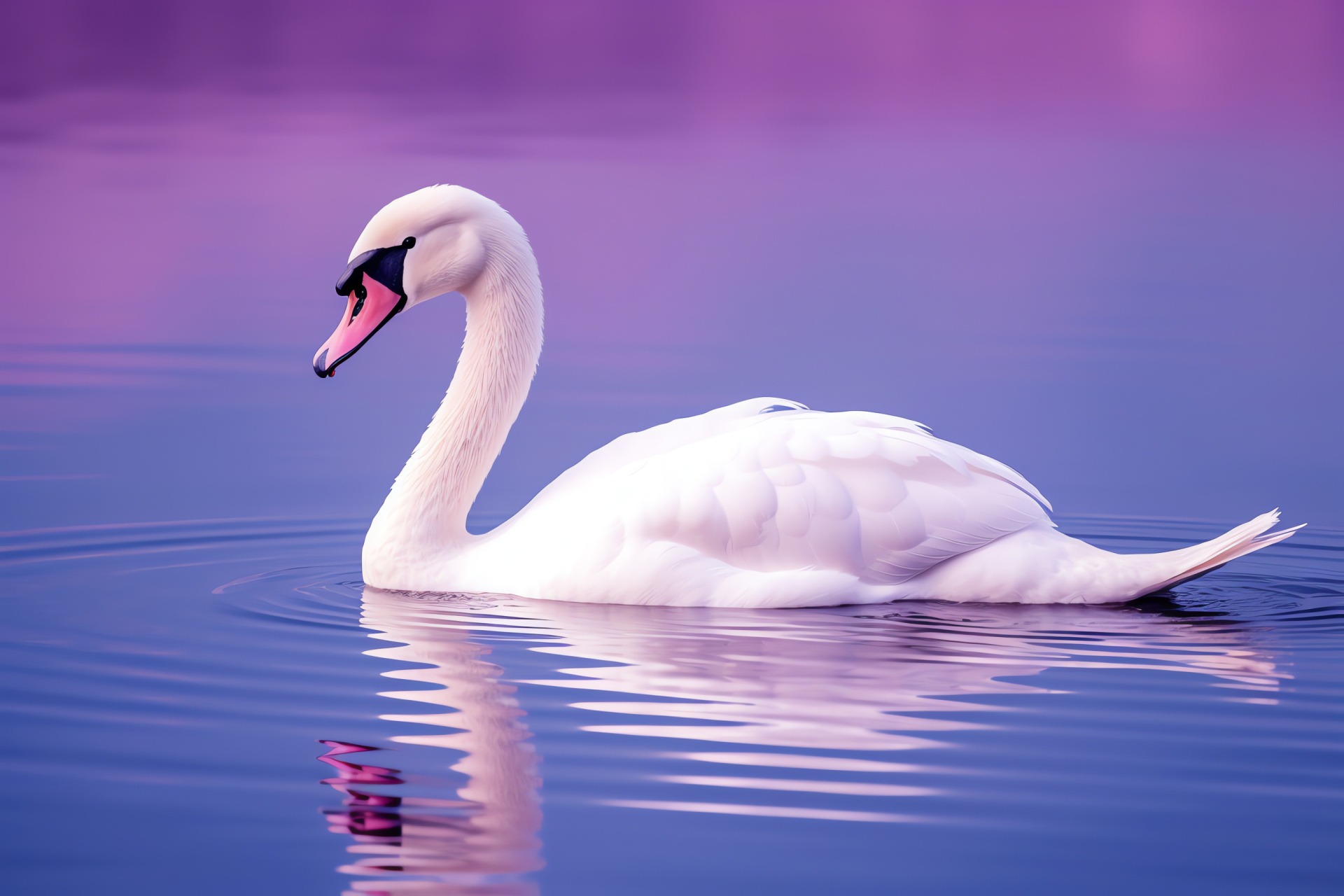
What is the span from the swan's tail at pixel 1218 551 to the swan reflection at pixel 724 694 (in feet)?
0.70

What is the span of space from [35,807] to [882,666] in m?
2.89

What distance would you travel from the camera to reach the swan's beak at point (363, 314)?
688cm

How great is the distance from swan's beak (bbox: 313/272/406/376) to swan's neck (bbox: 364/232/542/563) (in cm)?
48

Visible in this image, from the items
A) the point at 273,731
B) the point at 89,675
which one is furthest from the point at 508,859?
the point at 89,675

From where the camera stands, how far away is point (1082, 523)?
8.84m

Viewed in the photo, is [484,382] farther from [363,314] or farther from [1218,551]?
[1218,551]

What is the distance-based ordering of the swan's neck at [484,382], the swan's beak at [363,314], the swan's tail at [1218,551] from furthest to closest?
the swan's neck at [484,382], the swan's beak at [363,314], the swan's tail at [1218,551]

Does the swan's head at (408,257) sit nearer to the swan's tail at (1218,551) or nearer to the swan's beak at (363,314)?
the swan's beak at (363,314)

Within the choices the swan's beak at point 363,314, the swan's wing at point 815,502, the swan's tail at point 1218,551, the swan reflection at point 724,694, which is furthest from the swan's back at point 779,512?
the swan's beak at point 363,314

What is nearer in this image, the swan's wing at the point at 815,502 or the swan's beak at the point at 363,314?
the swan's wing at the point at 815,502

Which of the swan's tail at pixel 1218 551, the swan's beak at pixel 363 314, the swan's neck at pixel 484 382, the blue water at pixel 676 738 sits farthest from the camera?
the swan's neck at pixel 484 382

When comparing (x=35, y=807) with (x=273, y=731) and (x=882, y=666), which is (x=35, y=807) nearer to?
(x=273, y=731)

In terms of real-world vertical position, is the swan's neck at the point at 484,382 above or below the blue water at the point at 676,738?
above

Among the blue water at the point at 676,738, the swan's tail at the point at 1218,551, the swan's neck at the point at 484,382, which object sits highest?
the swan's neck at the point at 484,382
